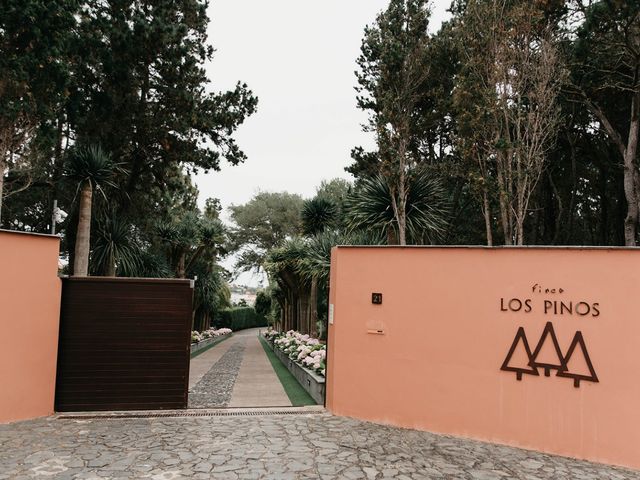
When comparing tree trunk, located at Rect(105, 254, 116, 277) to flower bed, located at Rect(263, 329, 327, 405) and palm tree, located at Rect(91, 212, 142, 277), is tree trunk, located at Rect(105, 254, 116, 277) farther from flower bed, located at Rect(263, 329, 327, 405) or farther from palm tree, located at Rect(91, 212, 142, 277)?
flower bed, located at Rect(263, 329, 327, 405)

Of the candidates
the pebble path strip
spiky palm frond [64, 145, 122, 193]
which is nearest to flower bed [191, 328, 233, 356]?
the pebble path strip

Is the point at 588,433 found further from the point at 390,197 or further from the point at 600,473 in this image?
the point at 390,197

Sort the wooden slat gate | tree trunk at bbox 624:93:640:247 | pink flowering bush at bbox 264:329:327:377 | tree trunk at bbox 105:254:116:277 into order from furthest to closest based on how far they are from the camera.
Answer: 1. tree trunk at bbox 105:254:116:277
2. tree trunk at bbox 624:93:640:247
3. pink flowering bush at bbox 264:329:327:377
4. the wooden slat gate

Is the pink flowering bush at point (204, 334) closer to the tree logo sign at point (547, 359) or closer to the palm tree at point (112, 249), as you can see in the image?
the palm tree at point (112, 249)

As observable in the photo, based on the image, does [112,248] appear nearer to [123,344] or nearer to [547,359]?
[123,344]

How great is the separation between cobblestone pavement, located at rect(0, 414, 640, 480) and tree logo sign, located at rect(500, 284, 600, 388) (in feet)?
3.22

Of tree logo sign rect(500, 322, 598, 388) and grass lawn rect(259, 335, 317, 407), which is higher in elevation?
tree logo sign rect(500, 322, 598, 388)

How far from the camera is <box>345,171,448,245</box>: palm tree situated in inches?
525

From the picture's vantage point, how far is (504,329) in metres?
5.84

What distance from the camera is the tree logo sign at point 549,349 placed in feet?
17.6

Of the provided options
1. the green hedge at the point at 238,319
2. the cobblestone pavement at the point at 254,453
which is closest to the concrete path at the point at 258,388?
the cobblestone pavement at the point at 254,453

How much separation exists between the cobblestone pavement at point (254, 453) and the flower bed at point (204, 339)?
10.5 m

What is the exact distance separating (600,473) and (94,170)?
11.5 meters

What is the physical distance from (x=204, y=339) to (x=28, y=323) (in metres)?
14.9
